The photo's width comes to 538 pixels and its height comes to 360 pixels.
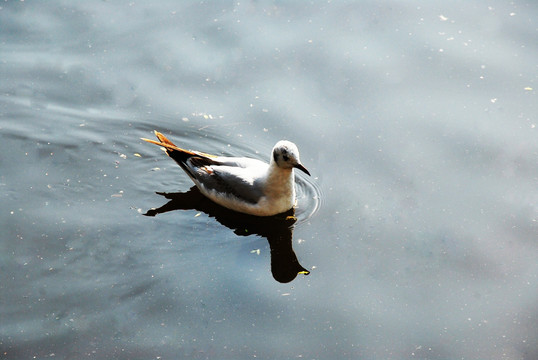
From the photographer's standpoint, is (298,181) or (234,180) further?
(298,181)

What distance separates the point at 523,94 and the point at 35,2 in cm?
683

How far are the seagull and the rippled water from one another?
0.69ft

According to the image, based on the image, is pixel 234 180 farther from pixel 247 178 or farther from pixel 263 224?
pixel 263 224

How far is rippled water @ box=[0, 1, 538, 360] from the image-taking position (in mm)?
6762

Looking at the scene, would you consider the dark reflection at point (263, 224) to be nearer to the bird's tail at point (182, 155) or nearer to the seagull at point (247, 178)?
the seagull at point (247, 178)

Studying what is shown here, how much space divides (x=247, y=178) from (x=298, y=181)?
73 centimetres

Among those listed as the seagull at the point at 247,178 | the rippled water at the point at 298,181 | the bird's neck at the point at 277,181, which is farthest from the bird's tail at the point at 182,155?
the bird's neck at the point at 277,181

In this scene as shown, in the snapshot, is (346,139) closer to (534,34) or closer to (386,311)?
(386,311)

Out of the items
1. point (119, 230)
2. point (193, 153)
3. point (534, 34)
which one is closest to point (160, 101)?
point (193, 153)

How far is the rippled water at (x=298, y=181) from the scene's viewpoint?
676 centimetres

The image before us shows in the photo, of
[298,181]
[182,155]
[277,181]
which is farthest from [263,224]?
[182,155]

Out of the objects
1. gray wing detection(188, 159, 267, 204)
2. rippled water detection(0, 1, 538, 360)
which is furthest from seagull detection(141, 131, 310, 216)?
rippled water detection(0, 1, 538, 360)

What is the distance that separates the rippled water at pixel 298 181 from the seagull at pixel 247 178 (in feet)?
0.69

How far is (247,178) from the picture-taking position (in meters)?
8.03
